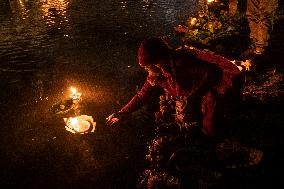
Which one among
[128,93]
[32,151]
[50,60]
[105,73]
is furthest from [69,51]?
[32,151]

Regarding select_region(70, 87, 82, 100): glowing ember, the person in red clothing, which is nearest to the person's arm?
the person in red clothing

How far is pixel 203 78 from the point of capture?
3.64 metres

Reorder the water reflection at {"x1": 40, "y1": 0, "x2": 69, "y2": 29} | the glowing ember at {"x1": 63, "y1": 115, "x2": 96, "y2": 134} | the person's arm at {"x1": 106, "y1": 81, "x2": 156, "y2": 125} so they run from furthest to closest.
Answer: the water reflection at {"x1": 40, "y1": 0, "x2": 69, "y2": 29} < the glowing ember at {"x1": 63, "y1": 115, "x2": 96, "y2": 134} < the person's arm at {"x1": 106, "y1": 81, "x2": 156, "y2": 125}

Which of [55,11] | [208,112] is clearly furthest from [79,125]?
[55,11]

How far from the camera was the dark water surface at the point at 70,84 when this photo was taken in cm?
464

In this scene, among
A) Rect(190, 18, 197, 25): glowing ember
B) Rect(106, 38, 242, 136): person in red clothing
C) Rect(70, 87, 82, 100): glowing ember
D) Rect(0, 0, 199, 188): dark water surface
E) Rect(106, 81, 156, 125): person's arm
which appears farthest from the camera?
Rect(190, 18, 197, 25): glowing ember

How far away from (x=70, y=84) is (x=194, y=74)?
4.12 meters

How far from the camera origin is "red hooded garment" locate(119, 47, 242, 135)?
3.61m

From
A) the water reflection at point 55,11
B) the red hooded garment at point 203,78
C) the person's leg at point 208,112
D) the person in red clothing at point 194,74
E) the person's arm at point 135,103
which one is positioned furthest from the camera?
the water reflection at point 55,11

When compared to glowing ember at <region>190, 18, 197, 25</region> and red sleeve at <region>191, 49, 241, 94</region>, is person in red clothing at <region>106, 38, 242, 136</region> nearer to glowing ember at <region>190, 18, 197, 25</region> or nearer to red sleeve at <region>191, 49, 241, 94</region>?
red sleeve at <region>191, 49, 241, 94</region>

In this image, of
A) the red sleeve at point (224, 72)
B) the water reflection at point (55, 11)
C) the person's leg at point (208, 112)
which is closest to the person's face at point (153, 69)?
the red sleeve at point (224, 72)

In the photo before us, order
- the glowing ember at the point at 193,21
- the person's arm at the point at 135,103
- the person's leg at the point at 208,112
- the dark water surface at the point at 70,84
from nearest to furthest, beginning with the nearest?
the person's leg at the point at 208,112
the person's arm at the point at 135,103
the dark water surface at the point at 70,84
the glowing ember at the point at 193,21

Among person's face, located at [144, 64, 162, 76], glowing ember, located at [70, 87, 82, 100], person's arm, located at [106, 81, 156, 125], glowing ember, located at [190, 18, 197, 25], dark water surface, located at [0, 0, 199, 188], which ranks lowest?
dark water surface, located at [0, 0, 199, 188]

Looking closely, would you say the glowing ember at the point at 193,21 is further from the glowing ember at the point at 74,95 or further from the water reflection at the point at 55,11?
the glowing ember at the point at 74,95
